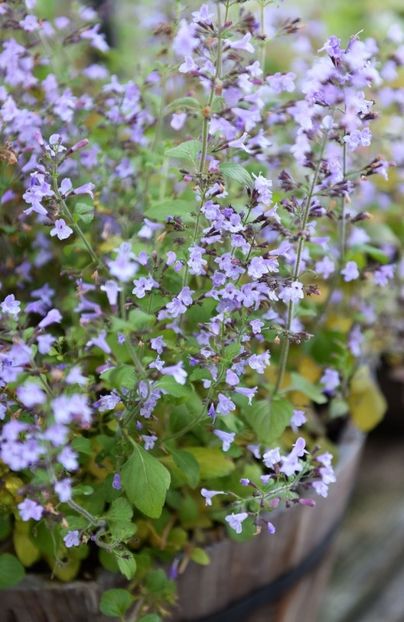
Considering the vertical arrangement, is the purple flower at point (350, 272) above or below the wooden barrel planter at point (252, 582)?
above

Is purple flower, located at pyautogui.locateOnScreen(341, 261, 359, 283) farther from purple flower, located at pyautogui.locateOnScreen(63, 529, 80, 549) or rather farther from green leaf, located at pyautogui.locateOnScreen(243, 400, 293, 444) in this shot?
purple flower, located at pyautogui.locateOnScreen(63, 529, 80, 549)

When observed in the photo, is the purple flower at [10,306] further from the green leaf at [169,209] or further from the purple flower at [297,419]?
the purple flower at [297,419]

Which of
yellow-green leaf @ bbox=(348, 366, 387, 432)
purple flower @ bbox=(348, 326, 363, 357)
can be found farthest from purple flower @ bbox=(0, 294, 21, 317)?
yellow-green leaf @ bbox=(348, 366, 387, 432)

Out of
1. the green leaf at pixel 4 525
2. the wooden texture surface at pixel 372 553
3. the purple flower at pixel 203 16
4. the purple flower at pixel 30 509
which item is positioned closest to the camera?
the purple flower at pixel 30 509

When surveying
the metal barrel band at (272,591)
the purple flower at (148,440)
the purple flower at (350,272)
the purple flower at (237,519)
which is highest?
the purple flower at (350,272)

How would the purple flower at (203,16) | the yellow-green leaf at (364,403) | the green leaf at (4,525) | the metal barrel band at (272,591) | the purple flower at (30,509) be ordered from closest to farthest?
the purple flower at (30,509) → the purple flower at (203,16) → the green leaf at (4,525) → the metal barrel band at (272,591) → the yellow-green leaf at (364,403)

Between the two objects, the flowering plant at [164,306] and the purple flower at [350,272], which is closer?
the flowering plant at [164,306]

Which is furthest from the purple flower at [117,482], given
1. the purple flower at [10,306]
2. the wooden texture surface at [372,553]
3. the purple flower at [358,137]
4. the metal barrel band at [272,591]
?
the wooden texture surface at [372,553]
